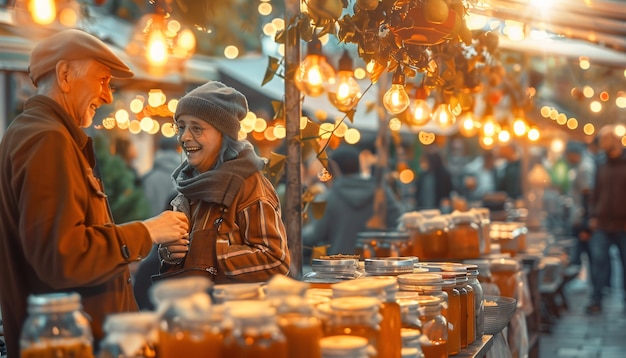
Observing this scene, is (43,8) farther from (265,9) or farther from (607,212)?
(607,212)

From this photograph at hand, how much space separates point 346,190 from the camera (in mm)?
9305

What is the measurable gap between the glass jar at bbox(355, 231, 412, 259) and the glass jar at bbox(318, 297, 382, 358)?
385 cm

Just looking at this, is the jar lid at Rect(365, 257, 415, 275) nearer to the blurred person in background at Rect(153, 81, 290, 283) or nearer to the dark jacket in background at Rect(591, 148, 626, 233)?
the blurred person in background at Rect(153, 81, 290, 283)

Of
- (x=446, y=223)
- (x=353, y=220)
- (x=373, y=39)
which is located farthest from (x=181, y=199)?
(x=353, y=220)

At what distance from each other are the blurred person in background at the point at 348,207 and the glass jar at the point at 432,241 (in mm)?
2057

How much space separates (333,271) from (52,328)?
189 centimetres

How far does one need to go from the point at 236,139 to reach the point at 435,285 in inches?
49.3

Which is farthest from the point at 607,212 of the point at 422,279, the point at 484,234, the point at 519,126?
the point at 422,279

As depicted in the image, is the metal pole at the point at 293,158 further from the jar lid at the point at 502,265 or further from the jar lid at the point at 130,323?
the jar lid at the point at 130,323

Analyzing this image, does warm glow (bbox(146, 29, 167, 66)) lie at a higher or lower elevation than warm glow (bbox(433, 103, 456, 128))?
higher

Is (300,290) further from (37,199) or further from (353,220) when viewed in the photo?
(353,220)

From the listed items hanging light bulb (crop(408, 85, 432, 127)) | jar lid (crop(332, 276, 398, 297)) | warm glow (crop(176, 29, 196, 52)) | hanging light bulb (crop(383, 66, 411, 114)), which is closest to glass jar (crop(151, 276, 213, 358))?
jar lid (crop(332, 276, 398, 297))

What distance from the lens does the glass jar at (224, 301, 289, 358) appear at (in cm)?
235

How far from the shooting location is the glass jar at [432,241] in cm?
681
